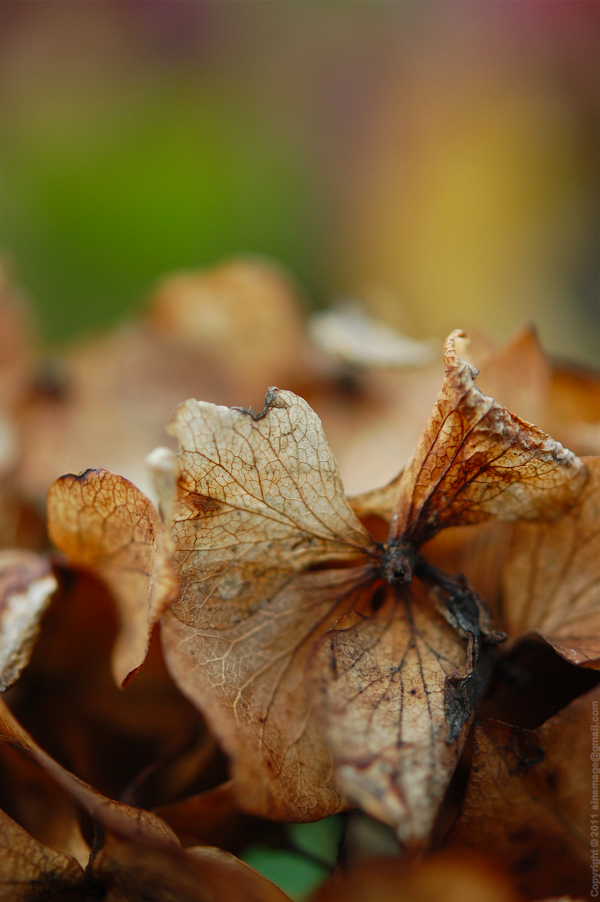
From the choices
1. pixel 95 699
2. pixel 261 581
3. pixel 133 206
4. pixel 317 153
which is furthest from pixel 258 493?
pixel 317 153

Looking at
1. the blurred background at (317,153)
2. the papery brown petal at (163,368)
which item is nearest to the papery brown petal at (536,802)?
the papery brown petal at (163,368)

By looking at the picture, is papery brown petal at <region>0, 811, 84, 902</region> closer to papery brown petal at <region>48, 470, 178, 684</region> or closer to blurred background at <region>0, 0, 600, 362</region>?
papery brown petal at <region>48, 470, 178, 684</region>

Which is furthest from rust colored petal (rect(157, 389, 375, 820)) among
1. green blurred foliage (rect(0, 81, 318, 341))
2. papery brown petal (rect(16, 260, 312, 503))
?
green blurred foliage (rect(0, 81, 318, 341))

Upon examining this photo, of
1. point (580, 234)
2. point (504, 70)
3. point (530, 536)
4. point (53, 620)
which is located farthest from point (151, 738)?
point (504, 70)

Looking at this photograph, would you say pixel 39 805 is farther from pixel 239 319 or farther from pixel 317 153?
pixel 317 153

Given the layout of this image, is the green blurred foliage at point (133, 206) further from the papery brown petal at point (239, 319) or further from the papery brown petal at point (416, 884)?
the papery brown petal at point (416, 884)

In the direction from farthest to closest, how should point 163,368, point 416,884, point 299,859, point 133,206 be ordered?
1. point 133,206
2. point 163,368
3. point 299,859
4. point 416,884
